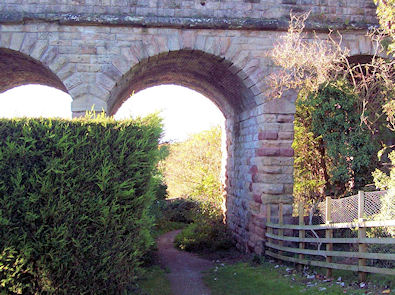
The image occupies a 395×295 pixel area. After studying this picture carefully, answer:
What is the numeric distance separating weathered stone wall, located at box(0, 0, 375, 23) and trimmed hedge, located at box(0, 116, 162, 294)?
3863 millimetres

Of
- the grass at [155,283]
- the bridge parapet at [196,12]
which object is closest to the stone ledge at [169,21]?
the bridge parapet at [196,12]

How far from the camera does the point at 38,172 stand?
15.1 feet

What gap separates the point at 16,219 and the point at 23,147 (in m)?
0.76

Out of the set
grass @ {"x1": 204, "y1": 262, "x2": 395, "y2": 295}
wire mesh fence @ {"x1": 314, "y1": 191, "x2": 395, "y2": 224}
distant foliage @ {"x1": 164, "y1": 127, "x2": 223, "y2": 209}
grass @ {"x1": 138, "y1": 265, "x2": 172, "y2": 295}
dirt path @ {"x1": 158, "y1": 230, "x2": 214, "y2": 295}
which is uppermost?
distant foliage @ {"x1": 164, "y1": 127, "x2": 223, "y2": 209}

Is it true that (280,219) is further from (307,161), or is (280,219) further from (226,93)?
(226,93)

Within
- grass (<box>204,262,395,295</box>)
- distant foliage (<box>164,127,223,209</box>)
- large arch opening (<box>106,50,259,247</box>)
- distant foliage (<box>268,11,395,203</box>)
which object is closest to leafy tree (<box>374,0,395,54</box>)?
distant foliage (<box>268,11,395,203</box>)

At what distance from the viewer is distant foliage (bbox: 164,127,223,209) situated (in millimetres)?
12570

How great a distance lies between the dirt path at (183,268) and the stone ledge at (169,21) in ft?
15.1

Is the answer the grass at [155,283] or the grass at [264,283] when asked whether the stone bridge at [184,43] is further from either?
the grass at [155,283]

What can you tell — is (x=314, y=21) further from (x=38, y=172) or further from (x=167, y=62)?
(x=38, y=172)

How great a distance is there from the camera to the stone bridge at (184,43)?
771 centimetres

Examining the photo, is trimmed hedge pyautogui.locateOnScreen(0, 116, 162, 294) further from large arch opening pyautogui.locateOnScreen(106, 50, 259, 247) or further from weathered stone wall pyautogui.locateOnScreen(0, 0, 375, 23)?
weathered stone wall pyautogui.locateOnScreen(0, 0, 375, 23)

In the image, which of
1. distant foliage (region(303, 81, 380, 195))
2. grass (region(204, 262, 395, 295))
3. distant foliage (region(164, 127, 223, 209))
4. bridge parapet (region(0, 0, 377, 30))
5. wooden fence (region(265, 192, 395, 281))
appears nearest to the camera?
wooden fence (region(265, 192, 395, 281))

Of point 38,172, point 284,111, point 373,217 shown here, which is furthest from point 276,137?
point 38,172
